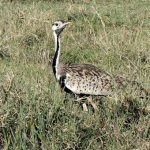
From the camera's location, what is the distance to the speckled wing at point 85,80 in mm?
4816

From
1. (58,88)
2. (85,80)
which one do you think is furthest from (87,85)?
(58,88)

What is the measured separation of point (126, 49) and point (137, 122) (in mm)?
2615

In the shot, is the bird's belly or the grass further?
the bird's belly

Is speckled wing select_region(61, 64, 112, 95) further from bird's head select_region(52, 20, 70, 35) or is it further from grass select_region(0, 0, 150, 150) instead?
bird's head select_region(52, 20, 70, 35)

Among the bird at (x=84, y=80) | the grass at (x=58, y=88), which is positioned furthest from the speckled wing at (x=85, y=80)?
the grass at (x=58, y=88)

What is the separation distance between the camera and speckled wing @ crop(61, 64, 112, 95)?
15.8 ft

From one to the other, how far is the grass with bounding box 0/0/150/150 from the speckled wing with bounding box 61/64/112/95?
0.19 meters

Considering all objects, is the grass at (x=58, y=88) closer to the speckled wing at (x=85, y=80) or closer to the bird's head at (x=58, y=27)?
the speckled wing at (x=85, y=80)

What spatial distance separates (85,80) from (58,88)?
0.63 meters

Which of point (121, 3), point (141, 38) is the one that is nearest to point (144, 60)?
point (141, 38)

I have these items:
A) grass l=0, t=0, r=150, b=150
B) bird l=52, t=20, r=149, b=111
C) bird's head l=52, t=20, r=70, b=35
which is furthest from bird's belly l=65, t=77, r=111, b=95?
bird's head l=52, t=20, r=70, b=35

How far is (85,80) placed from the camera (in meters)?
4.88

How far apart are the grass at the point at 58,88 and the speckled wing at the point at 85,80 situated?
0.61 feet

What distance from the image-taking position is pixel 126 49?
21.0 ft
